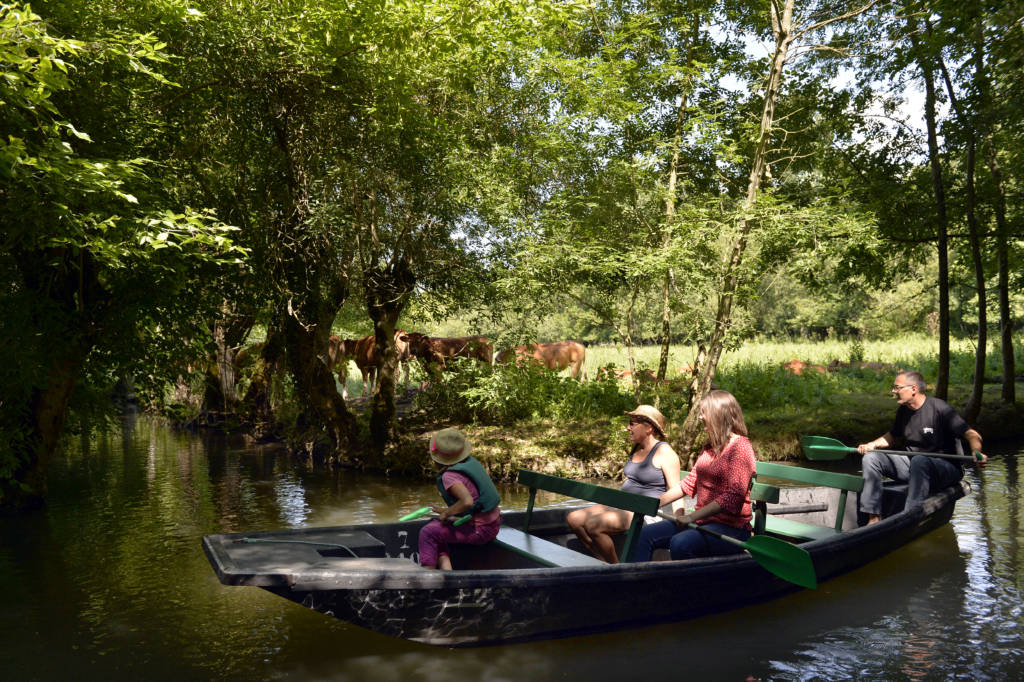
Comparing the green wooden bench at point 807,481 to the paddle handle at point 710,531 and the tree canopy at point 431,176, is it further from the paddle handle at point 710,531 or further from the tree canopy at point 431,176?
the tree canopy at point 431,176

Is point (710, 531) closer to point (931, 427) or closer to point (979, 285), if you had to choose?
point (931, 427)

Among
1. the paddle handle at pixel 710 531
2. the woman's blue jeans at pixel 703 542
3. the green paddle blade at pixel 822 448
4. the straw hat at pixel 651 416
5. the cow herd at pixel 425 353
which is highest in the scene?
the cow herd at pixel 425 353

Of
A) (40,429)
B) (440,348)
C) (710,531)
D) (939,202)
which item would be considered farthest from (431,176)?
(939,202)

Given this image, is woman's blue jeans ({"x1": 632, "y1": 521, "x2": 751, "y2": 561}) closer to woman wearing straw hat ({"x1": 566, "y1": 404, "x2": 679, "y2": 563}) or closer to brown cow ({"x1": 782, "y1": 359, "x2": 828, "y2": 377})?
woman wearing straw hat ({"x1": 566, "y1": 404, "x2": 679, "y2": 563})

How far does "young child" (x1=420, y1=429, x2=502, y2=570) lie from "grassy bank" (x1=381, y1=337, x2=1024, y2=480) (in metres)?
6.91

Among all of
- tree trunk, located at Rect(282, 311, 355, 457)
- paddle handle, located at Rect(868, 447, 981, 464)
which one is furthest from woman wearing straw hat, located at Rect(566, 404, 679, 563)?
tree trunk, located at Rect(282, 311, 355, 457)

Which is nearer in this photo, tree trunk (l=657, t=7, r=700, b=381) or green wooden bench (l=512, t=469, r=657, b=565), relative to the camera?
green wooden bench (l=512, t=469, r=657, b=565)

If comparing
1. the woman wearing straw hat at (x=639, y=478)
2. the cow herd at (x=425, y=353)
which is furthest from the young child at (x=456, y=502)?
the cow herd at (x=425, y=353)

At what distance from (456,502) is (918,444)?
5.26 metres

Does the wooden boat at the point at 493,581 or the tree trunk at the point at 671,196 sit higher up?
the tree trunk at the point at 671,196

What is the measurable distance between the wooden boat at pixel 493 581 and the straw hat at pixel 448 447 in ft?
2.52

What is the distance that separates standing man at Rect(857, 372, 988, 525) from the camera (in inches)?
309

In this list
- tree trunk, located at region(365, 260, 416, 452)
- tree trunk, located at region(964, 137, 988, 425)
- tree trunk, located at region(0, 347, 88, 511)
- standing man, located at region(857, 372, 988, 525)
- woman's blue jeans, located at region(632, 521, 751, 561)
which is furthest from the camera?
tree trunk, located at region(964, 137, 988, 425)

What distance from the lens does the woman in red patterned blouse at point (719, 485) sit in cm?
557
